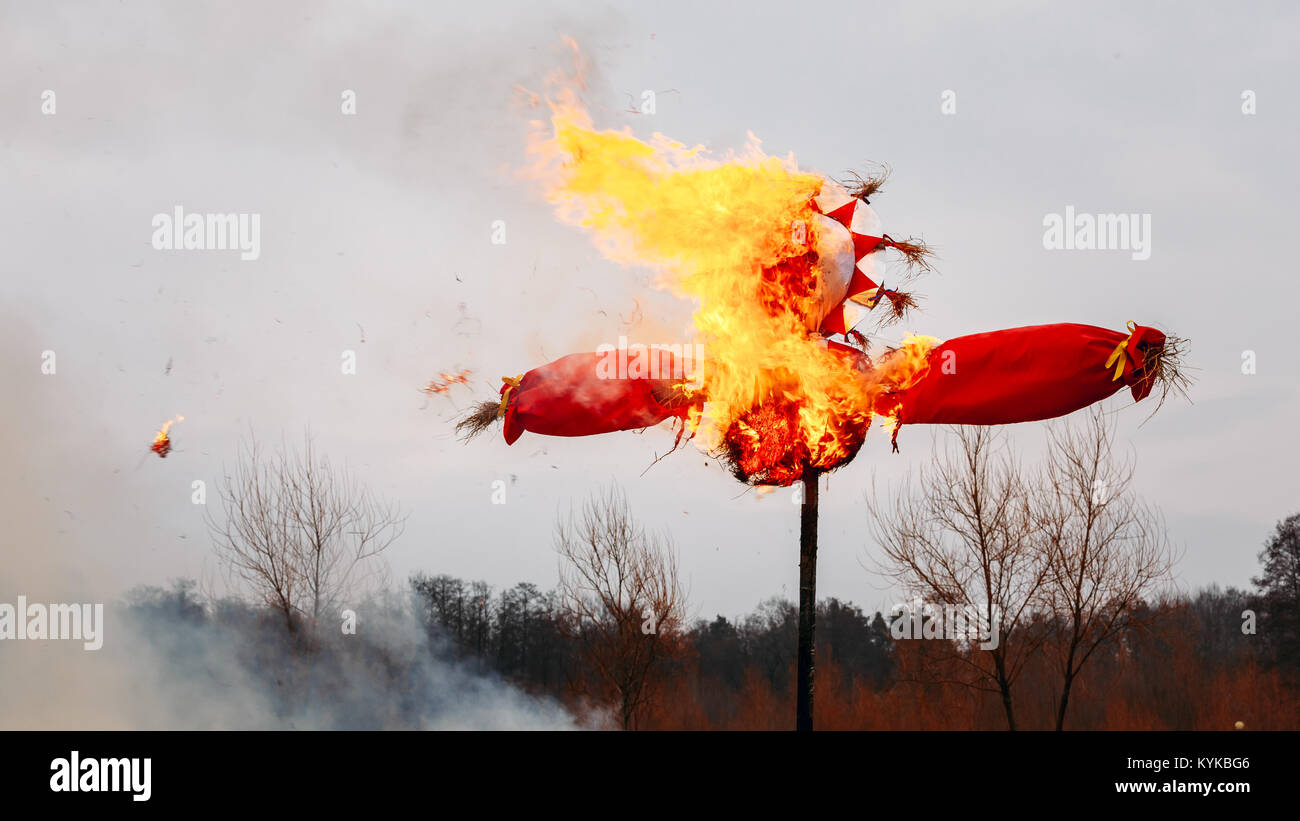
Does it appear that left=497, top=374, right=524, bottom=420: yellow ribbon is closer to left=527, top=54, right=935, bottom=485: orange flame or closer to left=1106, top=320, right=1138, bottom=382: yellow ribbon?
left=527, top=54, right=935, bottom=485: orange flame

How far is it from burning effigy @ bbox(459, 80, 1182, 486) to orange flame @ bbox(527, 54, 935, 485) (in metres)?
0.01

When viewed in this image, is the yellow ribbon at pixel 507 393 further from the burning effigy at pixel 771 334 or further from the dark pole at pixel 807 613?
the dark pole at pixel 807 613

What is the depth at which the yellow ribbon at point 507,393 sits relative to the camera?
916 cm

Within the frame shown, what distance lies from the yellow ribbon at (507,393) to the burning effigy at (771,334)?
0.32 m

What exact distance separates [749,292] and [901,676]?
839 inches

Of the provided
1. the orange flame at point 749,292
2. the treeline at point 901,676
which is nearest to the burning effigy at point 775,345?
the orange flame at point 749,292

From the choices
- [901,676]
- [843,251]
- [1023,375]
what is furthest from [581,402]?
[901,676]

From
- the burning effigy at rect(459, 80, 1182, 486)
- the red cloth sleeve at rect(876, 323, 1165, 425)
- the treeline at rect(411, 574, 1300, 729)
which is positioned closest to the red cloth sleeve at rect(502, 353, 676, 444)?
the burning effigy at rect(459, 80, 1182, 486)

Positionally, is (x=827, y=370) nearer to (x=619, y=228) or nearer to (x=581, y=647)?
(x=619, y=228)

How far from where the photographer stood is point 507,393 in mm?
9203

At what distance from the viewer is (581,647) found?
930 inches

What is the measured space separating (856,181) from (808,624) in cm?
369

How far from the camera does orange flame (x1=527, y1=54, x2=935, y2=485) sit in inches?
334
